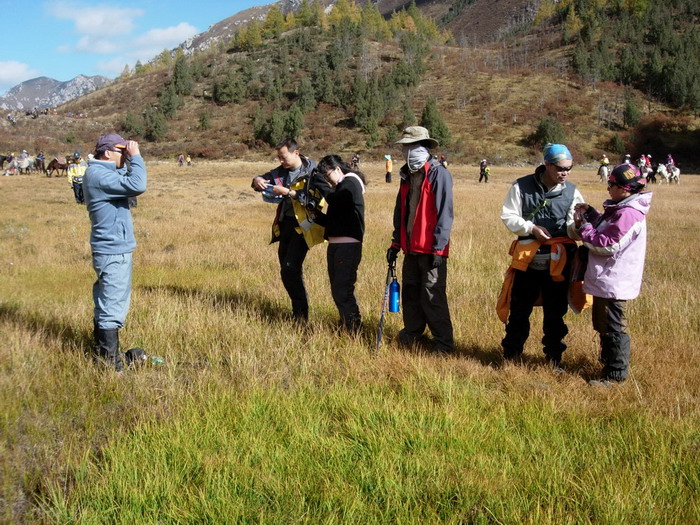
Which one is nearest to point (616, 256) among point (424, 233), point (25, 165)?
point (424, 233)

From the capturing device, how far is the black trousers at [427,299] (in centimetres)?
477

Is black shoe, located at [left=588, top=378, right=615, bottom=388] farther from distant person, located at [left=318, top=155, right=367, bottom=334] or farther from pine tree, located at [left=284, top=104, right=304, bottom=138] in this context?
pine tree, located at [left=284, top=104, right=304, bottom=138]

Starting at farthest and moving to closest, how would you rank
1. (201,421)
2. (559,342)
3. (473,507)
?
1. (559,342)
2. (201,421)
3. (473,507)

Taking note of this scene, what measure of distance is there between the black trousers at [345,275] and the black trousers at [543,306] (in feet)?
4.75

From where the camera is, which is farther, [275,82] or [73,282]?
[275,82]

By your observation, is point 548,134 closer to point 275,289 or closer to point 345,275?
point 275,289

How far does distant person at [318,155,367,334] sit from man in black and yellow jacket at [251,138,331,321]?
139mm

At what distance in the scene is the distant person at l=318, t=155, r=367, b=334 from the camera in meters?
5.03

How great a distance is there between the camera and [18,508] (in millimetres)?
2592

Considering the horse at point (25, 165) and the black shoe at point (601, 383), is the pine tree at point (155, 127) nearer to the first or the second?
the horse at point (25, 165)

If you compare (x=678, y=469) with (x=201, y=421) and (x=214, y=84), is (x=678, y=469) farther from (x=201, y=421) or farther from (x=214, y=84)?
(x=214, y=84)

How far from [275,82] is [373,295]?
8918cm

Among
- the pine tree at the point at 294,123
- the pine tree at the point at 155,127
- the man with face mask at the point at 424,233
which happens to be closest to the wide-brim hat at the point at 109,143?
the man with face mask at the point at 424,233

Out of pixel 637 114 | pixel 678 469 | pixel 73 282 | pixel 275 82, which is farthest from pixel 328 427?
pixel 275 82
